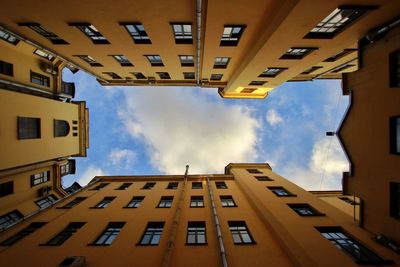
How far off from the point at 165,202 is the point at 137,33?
47.4 feet

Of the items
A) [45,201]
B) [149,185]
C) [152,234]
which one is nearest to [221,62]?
[149,185]

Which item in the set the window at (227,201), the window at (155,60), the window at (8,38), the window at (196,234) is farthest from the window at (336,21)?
the window at (8,38)

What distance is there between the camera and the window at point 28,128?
795 inches

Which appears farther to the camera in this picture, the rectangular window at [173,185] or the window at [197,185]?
the rectangular window at [173,185]

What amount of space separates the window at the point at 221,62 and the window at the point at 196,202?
522 inches

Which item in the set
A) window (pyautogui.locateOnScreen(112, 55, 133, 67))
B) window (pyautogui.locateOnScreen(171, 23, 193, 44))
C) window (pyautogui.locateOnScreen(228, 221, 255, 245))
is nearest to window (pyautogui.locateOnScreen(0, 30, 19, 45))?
window (pyautogui.locateOnScreen(112, 55, 133, 67))

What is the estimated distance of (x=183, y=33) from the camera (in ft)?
58.0

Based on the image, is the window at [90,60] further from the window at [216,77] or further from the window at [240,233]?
the window at [240,233]

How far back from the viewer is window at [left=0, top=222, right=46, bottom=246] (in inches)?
611

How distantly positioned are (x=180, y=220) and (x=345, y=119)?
13.3m

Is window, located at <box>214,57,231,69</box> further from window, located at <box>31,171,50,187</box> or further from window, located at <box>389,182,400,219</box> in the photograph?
window, located at <box>31,171,50,187</box>

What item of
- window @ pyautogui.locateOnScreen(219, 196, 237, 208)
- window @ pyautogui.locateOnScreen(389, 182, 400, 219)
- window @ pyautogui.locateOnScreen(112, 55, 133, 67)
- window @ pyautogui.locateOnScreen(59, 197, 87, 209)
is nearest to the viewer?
window @ pyautogui.locateOnScreen(389, 182, 400, 219)

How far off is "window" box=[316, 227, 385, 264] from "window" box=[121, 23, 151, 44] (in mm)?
18209

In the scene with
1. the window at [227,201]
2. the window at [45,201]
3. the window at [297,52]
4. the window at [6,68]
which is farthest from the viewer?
the window at [45,201]
